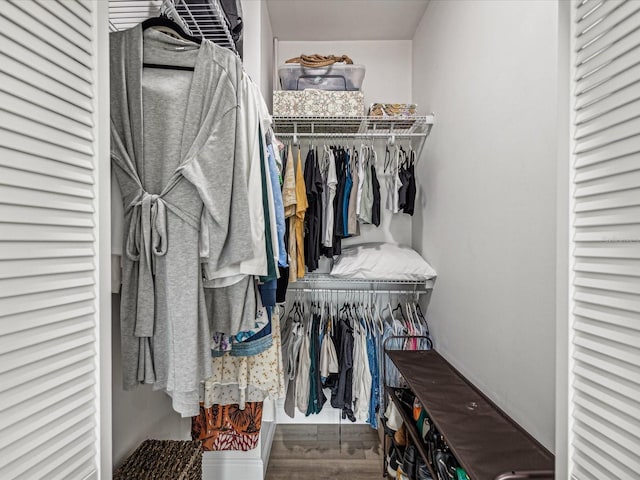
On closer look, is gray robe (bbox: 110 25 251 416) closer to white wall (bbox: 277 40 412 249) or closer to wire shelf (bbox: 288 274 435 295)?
wire shelf (bbox: 288 274 435 295)

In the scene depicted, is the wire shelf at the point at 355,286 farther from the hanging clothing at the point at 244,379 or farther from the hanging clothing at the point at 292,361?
the hanging clothing at the point at 244,379

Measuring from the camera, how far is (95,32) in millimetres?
729

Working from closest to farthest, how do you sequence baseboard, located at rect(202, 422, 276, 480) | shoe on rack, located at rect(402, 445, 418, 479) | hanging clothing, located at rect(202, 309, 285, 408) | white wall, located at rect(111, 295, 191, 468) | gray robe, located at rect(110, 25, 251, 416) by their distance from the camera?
gray robe, located at rect(110, 25, 251, 416) < white wall, located at rect(111, 295, 191, 468) < hanging clothing, located at rect(202, 309, 285, 408) < shoe on rack, located at rect(402, 445, 418, 479) < baseboard, located at rect(202, 422, 276, 480)

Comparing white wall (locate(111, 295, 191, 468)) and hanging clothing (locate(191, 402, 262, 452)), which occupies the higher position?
white wall (locate(111, 295, 191, 468))

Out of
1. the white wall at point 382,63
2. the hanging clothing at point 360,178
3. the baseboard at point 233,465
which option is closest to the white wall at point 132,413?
the baseboard at point 233,465

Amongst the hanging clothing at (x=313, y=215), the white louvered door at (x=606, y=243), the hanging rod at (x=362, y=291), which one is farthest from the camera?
the hanging rod at (x=362, y=291)

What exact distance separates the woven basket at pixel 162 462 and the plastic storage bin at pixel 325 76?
6.86 feet

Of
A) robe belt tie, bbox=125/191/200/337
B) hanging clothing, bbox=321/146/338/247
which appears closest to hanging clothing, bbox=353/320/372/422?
hanging clothing, bbox=321/146/338/247

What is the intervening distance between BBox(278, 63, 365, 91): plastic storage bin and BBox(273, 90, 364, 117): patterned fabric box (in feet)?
0.40

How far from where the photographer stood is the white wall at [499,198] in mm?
1180

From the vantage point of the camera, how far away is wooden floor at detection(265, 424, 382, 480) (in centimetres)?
226

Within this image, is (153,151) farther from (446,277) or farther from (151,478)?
(446,277)

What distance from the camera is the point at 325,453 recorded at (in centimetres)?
247

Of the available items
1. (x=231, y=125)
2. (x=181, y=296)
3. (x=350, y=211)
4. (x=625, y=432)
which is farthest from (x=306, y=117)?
(x=625, y=432)
